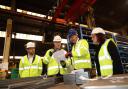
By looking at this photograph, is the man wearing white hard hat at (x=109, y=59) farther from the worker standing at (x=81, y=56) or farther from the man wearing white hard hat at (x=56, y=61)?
the man wearing white hard hat at (x=56, y=61)

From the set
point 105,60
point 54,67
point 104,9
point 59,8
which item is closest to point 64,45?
point 59,8

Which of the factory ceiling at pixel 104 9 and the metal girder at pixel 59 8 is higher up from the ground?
the factory ceiling at pixel 104 9

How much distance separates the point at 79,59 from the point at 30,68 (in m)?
1.26

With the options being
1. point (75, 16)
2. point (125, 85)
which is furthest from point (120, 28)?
point (125, 85)

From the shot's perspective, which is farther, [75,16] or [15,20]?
[75,16]

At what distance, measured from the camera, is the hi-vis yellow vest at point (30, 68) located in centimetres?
387

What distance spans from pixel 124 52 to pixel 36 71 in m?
4.74

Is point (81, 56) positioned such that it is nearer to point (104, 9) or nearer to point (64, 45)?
point (64, 45)

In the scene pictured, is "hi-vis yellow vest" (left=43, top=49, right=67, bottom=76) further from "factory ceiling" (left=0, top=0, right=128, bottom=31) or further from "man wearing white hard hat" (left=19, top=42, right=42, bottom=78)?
"factory ceiling" (left=0, top=0, right=128, bottom=31)

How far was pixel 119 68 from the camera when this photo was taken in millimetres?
2361

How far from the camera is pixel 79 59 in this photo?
3389 mm

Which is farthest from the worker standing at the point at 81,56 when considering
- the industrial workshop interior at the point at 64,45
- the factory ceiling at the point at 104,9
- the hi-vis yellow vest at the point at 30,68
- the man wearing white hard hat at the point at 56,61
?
the factory ceiling at the point at 104,9

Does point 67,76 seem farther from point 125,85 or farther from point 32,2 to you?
point 32,2

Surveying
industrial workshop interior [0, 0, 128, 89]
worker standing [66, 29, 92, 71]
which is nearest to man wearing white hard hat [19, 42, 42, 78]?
industrial workshop interior [0, 0, 128, 89]
